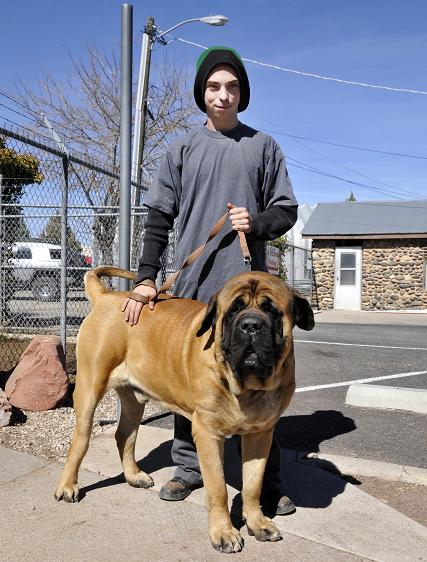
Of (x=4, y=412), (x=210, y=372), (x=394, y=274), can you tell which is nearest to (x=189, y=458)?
(x=210, y=372)

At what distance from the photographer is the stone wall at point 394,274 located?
20141mm

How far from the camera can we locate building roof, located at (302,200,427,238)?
2025cm

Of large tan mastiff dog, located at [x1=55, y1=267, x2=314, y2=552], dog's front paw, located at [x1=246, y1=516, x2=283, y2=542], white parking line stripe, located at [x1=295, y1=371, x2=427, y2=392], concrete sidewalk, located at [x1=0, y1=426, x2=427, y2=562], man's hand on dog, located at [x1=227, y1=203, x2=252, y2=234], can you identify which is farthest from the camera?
white parking line stripe, located at [x1=295, y1=371, x2=427, y2=392]

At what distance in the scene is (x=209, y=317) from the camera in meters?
2.72

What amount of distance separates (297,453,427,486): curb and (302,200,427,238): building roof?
17.0 metres

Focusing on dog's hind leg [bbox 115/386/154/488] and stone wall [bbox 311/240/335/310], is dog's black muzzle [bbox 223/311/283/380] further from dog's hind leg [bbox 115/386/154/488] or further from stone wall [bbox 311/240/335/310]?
stone wall [bbox 311/240/335/310]

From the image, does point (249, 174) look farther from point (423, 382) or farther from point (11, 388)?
point (423, 382)

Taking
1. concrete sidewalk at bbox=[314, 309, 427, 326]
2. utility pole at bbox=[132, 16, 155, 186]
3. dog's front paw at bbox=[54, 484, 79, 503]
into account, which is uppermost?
utility pole at bbox=[132, 16, 155, 186]


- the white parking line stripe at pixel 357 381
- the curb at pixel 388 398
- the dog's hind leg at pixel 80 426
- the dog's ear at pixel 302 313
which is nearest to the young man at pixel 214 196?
the dog's hind leg at pixel 80 426

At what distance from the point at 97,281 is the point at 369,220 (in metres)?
18.7

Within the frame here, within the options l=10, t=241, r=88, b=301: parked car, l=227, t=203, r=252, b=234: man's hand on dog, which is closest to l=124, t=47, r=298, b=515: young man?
l=227, t=203, r=252, b=234: man's hand on dog

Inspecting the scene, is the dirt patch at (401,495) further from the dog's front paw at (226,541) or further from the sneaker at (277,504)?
the dog's front paw at (226,541)

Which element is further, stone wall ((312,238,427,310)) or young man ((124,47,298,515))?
stone wall ((312,238,427,310))

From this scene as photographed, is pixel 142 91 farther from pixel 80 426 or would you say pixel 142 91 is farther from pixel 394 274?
pixel 80 426
